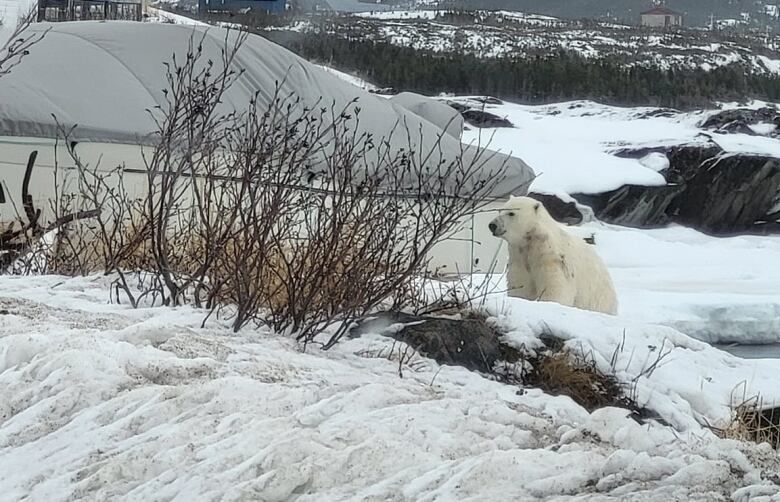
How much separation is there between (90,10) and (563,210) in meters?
12.0

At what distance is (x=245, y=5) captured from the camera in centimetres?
2797

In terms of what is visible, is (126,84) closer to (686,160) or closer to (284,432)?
(284,432)

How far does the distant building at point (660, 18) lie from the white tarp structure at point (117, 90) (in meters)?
32.6

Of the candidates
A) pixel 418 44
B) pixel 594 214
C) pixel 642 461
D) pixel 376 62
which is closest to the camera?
pixel 642 461

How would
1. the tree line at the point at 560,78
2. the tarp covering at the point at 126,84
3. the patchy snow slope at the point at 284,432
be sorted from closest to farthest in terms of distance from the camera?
the patchy snow slope at the point at 284,432, the tarp covering at the point at 126,84, the tree line at the point at 560,78

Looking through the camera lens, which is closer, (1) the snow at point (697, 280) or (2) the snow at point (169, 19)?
(1) the snow at point (697, 280)

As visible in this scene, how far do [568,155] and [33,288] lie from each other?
18475mm

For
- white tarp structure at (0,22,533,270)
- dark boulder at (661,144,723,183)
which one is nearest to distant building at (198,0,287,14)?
dark boulder at (661,144,723,183)

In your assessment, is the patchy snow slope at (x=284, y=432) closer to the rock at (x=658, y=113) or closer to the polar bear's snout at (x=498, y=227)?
the polar bear's snout at (x=498, y=227)

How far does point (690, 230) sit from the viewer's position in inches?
829

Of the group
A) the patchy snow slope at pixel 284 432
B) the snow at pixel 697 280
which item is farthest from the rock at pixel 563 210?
the patchy snow slope at pixel 284 432

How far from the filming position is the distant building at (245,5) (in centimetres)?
2628

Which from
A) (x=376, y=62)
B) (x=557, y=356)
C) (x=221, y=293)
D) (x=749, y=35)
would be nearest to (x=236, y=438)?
(x=221, y=293)

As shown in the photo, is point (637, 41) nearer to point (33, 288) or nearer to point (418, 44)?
point (418, 44)
